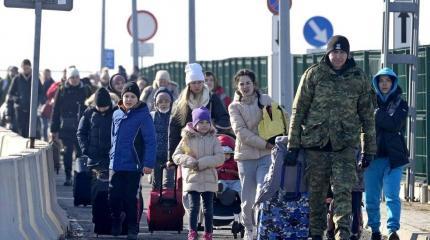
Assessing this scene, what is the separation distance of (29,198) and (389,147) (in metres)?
3.76

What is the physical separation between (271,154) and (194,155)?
103 cm

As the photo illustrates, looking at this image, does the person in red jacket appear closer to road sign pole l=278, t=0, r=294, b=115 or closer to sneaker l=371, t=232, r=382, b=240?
sneaker l=371, t=232, r=382, b=240

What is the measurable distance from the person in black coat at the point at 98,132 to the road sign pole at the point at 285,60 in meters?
2.82

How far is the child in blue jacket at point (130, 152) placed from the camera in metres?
17.5

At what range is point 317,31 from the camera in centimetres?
3027

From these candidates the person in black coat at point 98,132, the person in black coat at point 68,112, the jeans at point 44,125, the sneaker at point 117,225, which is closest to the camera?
the sneaker at point 117,225

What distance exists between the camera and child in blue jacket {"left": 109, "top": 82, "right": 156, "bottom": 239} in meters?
17.5

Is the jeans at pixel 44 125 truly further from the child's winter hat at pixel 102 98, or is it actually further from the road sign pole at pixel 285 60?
the child's winter hat at pixel 102 98

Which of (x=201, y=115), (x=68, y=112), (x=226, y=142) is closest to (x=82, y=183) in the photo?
(x=226, y=142)

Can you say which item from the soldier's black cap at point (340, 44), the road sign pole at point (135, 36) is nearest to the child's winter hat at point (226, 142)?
the soldier's black cap at point (340, 44)

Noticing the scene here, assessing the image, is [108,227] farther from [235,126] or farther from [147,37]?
[147,37]

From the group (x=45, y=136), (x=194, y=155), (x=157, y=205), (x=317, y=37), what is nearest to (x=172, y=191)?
(x=157, y=205)

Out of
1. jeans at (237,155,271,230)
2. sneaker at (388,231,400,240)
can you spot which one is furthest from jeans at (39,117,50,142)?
sneaker at (388,231,400,240)

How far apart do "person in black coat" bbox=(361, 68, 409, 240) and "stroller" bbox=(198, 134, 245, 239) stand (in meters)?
1.54
